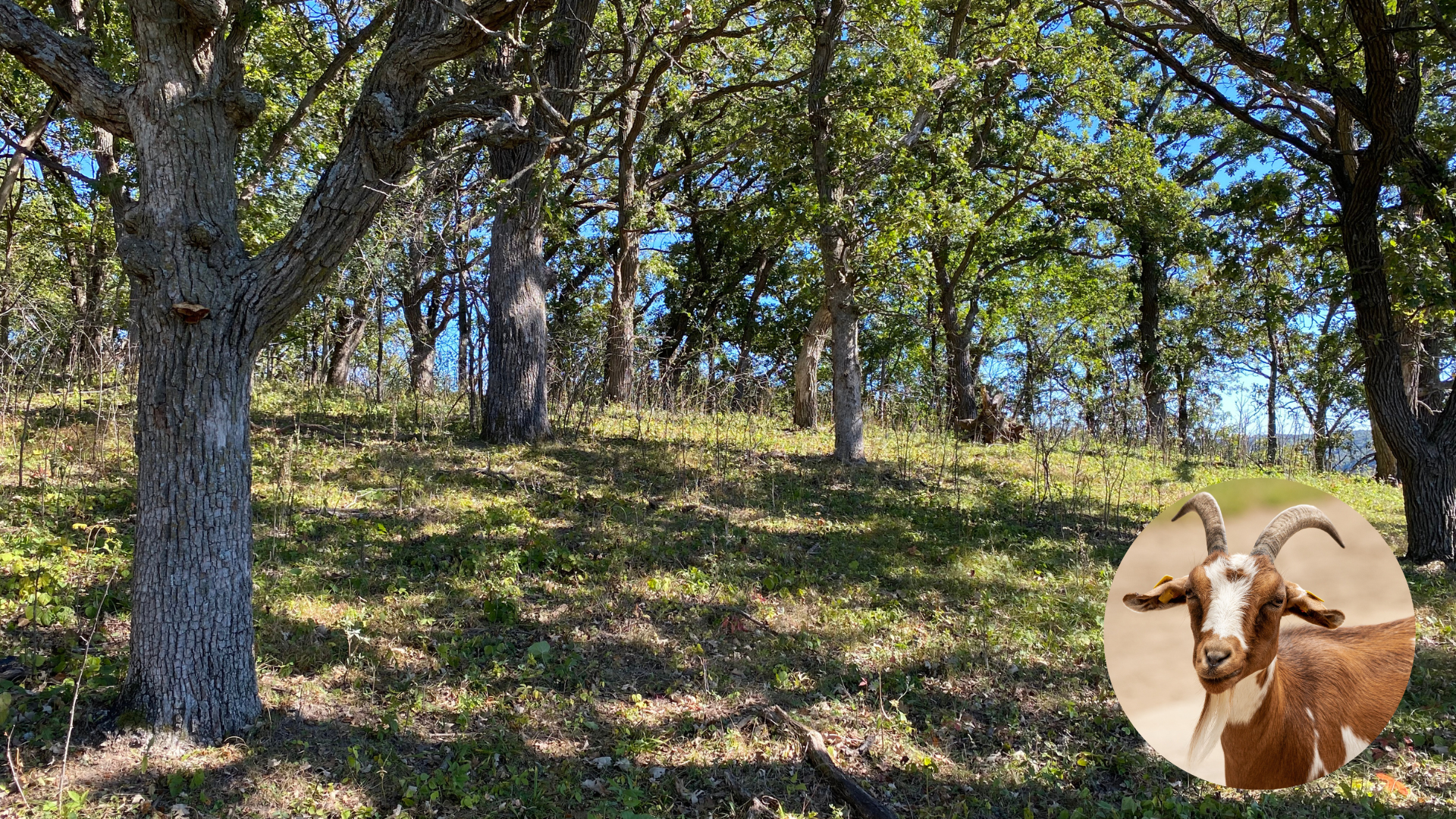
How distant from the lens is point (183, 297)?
375 centimetres

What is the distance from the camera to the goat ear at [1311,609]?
185 centimetres

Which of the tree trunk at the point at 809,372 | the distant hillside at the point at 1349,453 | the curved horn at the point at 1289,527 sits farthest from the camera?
the distant hillside at the point at 1349,453

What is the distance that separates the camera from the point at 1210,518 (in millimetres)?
1958

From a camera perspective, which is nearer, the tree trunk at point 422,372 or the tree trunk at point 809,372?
the tree trunk at point 422,372

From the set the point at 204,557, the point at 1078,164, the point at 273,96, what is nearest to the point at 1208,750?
the point at 204,557

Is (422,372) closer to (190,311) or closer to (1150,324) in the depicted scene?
(190,311)

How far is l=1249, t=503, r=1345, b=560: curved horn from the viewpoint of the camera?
5.99ft

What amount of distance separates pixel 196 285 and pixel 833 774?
4.22 m

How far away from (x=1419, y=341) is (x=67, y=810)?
58.8 ft

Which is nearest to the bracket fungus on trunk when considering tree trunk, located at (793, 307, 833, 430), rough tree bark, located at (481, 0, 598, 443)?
rough tree bark, located at (481, 0, 598, 443)

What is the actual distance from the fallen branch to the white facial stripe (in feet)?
8.05

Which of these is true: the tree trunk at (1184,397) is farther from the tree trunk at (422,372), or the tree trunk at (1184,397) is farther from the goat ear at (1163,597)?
the goat ear at (1163,597)

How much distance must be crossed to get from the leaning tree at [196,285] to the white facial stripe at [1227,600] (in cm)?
415

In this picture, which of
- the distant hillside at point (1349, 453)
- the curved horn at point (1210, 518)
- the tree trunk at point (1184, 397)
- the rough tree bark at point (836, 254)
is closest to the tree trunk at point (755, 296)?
the rough tree bark at point (836, 254)
